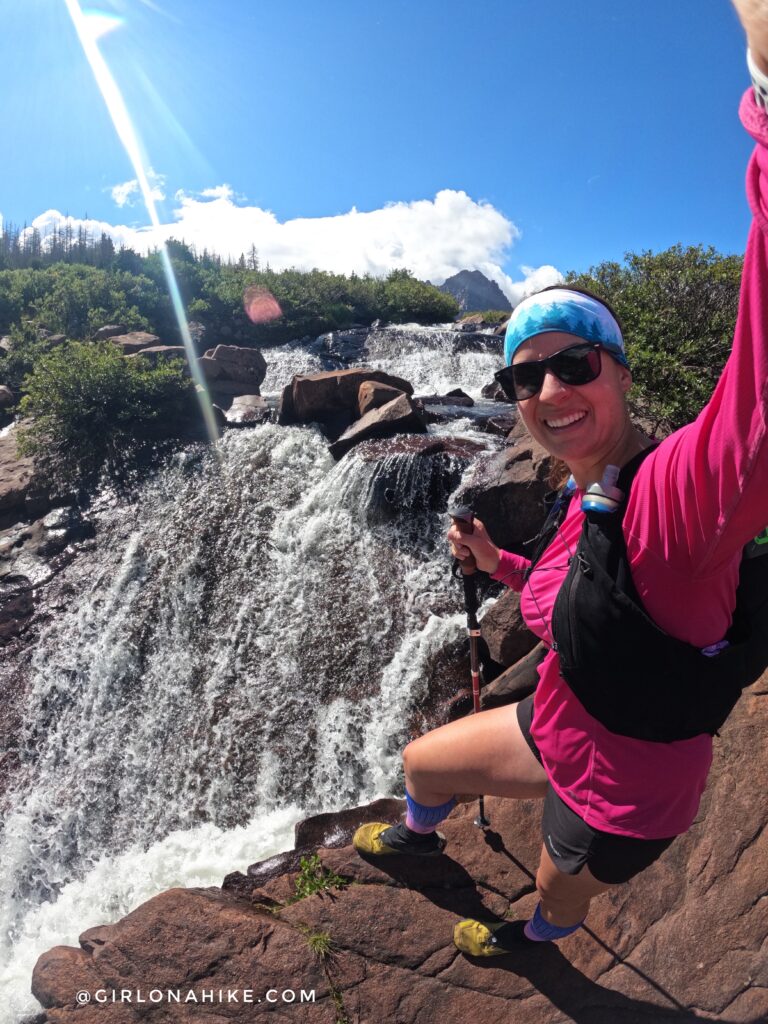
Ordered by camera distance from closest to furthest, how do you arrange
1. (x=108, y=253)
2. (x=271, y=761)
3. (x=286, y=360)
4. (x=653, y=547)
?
1. (x=653, y=547)
2. (x=271, y=761)
3. (x=286, y=360)
4. (x=108, y=253)

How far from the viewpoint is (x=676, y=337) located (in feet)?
29.2

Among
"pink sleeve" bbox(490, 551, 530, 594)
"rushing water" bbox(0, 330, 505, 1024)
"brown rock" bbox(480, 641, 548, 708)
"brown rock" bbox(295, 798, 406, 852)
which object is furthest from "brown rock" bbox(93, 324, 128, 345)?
"pink sleeve" bbox(490, 551, 530, 594)

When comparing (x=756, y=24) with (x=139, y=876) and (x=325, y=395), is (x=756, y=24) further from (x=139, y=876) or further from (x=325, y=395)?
(x=325, y=395)

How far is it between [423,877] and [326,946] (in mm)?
651

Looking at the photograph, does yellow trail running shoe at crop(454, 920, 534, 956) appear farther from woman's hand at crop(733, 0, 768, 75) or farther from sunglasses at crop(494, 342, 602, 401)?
woman's hand at crop(733, 0, 768, 75)

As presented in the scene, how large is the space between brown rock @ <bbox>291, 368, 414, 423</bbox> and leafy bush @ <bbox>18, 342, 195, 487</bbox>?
3.51 m

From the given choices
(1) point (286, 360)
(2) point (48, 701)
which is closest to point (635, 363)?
(2) point (48, 701)

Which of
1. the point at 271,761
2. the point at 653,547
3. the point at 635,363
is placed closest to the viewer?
the point at 653,547

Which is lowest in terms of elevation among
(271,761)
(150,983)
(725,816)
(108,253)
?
(271,761)

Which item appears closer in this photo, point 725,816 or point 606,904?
point 606,904

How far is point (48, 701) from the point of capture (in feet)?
25.1

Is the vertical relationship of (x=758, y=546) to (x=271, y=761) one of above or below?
above

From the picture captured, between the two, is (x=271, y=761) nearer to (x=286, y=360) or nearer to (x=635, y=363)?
(x=635, y=363)

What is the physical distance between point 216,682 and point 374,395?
6775 mm
